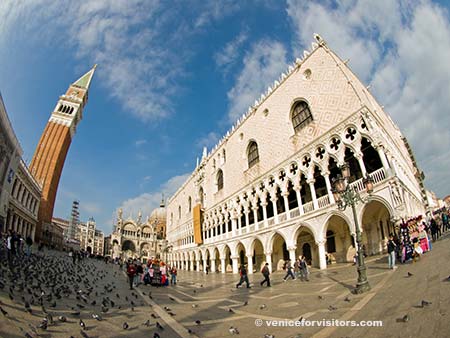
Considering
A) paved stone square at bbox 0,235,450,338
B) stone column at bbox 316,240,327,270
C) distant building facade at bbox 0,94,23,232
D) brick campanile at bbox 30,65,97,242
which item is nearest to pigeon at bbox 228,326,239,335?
paved stone square at bbox 0,235,450,338

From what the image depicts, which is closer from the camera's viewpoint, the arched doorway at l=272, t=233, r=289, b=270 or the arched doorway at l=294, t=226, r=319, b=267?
the arched doorway at l=294, t=226, r=319, b=267

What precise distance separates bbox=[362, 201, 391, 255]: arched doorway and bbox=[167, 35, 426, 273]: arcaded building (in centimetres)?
6

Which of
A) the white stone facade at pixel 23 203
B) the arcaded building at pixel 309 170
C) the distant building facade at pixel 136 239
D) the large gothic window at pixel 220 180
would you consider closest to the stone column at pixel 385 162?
the arcaded building at pixel 309 170

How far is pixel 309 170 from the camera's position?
1619 centimetres

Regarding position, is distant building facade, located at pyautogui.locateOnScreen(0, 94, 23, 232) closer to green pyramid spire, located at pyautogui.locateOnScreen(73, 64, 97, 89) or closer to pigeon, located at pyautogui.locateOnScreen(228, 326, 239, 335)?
pigeon, located at pyautogui.locateOnScreen(228, 326, 239, 335)

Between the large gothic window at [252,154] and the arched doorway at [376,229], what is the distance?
10.6m

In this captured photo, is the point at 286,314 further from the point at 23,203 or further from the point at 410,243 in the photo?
the point at 23,203

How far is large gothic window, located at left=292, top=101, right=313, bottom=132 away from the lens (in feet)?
59.0

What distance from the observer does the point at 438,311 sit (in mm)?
3750

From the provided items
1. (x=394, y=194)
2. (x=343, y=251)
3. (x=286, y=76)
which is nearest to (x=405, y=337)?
(x=394, y=194)

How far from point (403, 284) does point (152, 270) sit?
35.9ft

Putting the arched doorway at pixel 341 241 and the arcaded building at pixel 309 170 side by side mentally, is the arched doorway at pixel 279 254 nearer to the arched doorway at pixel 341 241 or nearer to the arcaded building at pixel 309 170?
the arcaded building at pixel 309 170

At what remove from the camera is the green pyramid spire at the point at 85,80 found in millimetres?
61950

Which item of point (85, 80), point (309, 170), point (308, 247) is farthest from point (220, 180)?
point (85, 80)
